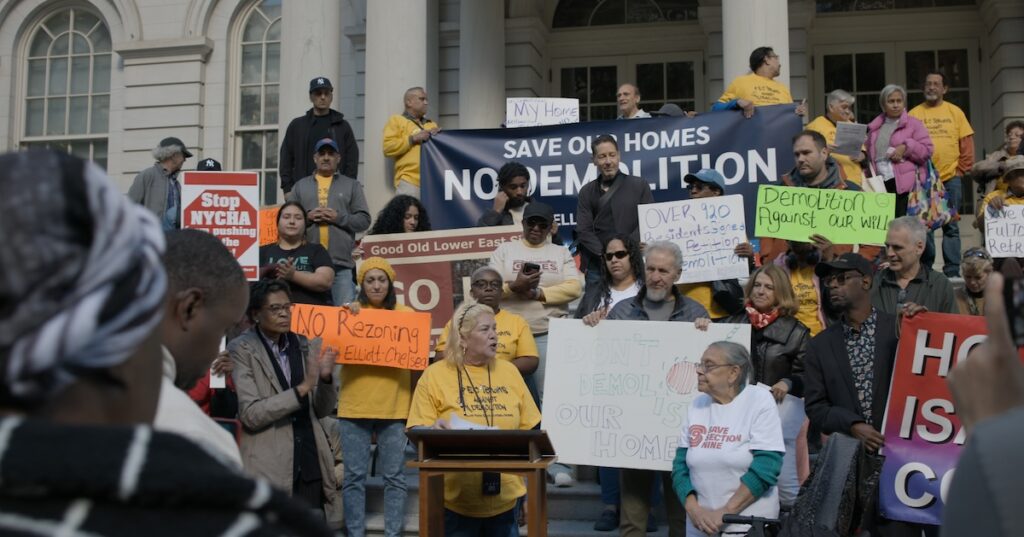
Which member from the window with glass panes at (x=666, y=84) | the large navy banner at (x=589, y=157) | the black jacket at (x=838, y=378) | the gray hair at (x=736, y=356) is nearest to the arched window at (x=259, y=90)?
the window with glass panes at (x=666, y=84)

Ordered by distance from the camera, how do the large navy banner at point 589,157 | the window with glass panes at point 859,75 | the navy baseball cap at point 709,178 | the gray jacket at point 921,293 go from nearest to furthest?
1. the gray jacket at point 921,293
2. the navy baseball cap at point 709,178
3. the large navy banner at point 589,157
4. the window with glass panes at point 859,75

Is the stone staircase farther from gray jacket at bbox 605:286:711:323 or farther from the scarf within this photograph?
the scarf

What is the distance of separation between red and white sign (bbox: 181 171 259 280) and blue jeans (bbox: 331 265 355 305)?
1.38 meters

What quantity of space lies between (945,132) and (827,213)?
14.0 ft

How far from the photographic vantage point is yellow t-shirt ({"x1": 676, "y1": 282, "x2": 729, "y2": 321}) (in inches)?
356

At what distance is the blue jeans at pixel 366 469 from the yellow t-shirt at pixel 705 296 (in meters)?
2.37

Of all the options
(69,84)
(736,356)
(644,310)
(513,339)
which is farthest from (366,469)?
(69,84)

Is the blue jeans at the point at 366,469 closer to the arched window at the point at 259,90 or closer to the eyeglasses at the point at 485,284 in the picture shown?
the eyeglasses at the point at 485,284

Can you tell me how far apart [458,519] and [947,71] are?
1433cm

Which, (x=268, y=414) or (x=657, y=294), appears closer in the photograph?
(x=268, y=414)

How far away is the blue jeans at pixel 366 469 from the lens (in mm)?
8039

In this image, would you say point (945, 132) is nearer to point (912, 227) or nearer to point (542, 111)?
point (542, 111)

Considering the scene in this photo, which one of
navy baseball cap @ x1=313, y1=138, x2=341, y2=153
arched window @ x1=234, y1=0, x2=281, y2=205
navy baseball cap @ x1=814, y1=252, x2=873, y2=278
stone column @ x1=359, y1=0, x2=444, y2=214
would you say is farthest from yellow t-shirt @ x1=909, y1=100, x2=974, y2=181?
arched window @ x1=234, y1=0, x2=281, y2=205

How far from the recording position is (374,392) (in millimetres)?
8344
